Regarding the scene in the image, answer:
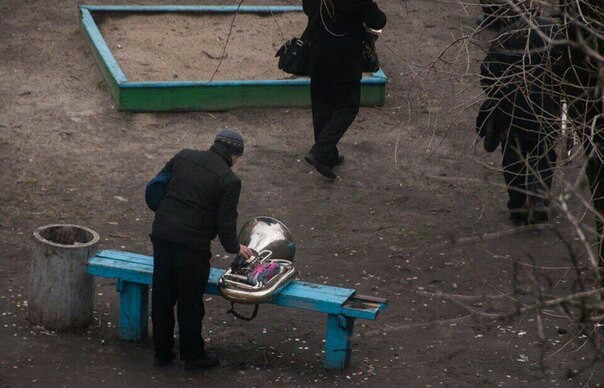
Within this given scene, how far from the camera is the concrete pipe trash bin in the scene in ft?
24.7

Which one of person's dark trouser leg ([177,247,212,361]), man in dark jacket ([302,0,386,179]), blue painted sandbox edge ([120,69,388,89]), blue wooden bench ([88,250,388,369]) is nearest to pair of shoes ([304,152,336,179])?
man in dark jacket ([302,0,386,179])

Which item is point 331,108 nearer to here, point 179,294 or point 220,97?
point 220,97

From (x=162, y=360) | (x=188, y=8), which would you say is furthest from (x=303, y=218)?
(x=188, y=8)

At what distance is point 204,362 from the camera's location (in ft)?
24.0

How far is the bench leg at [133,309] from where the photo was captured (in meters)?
7.59

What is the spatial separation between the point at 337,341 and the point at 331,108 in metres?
3.50

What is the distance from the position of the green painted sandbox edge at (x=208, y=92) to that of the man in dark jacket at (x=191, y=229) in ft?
14.1

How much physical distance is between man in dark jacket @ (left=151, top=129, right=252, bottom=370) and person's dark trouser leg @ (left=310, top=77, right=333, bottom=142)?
305 cm

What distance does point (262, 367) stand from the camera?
7.41 metres

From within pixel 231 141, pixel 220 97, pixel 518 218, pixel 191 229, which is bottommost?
pixel 518 218

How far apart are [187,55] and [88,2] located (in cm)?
198

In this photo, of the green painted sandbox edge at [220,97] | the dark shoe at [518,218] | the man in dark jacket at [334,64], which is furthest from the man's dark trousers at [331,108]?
the dark shoe at [518,218]

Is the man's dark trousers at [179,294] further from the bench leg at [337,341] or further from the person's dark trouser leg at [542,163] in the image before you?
the person's dark trouser leg at [542,163]

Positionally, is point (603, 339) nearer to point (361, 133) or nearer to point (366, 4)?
point (366, 4)
